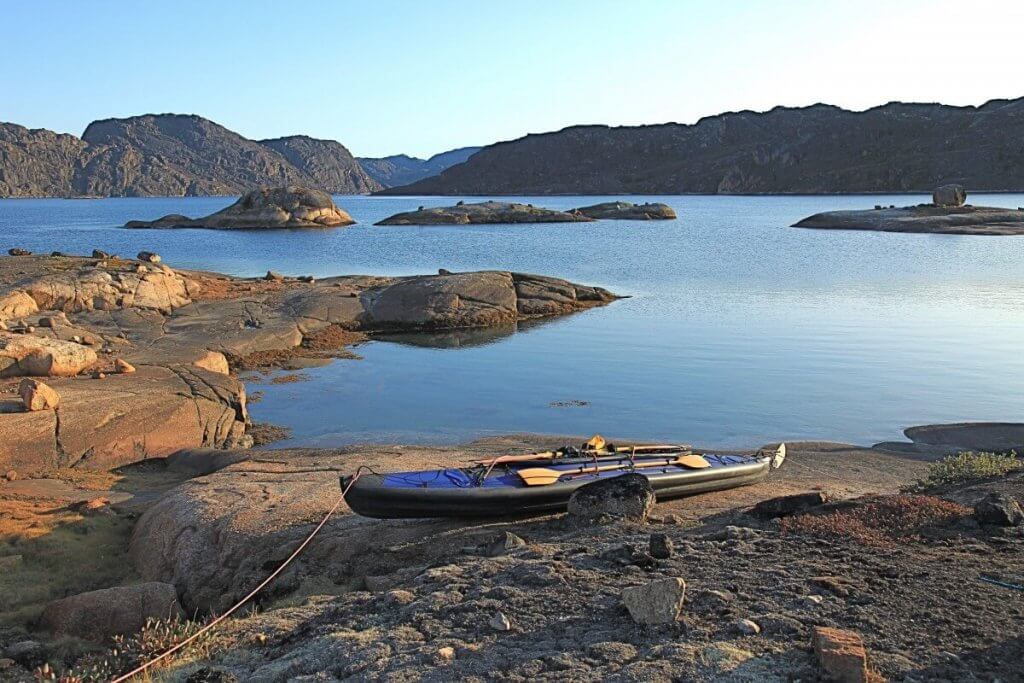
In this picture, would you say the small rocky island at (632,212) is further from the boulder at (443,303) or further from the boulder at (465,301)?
the boulder at (443,303)

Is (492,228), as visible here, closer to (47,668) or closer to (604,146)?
(47,668)

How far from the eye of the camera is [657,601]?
20.8 feet

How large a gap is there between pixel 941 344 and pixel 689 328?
22.4ft

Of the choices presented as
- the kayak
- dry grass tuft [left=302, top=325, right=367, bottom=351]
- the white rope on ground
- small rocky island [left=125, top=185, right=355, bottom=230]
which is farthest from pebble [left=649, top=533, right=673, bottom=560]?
small rocky island [left=125, top=185, right=355, bottom=230]

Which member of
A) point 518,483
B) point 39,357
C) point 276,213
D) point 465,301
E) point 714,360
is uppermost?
point 276,213

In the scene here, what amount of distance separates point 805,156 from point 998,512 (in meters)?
162

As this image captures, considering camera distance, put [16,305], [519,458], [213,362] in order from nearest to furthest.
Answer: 1. [519,458]
2. [213,362]
3. [16,305]

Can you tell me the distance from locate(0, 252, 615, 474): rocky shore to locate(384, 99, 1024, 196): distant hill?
118 m

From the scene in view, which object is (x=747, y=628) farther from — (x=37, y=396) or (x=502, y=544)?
(x=37, y=396)

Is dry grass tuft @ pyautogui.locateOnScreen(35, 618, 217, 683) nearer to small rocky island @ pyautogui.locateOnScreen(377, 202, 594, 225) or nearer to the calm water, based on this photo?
the calm water

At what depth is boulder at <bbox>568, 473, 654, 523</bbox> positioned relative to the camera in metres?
9.14

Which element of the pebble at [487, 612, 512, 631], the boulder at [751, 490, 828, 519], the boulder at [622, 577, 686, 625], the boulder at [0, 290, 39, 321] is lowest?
the boulder at [751, 490, 828, 519]

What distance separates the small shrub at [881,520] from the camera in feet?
26.5

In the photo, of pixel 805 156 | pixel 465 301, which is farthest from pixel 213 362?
pixel 805 156
